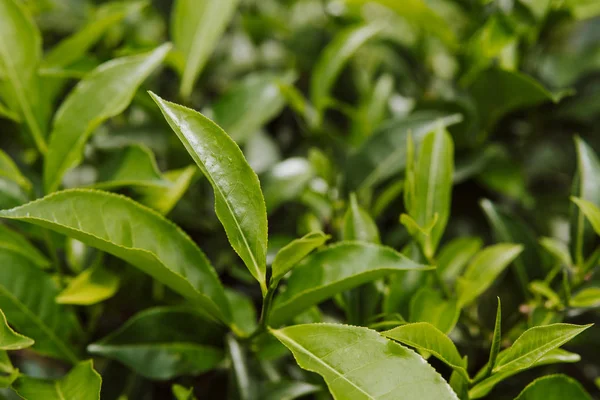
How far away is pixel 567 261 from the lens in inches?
27.9

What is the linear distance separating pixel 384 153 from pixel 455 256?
0.57ft

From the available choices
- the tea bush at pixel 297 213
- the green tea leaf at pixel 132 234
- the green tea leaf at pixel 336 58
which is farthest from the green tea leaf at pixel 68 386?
the green tea leaf at pixel 336 58

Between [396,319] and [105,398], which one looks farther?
[105,398]

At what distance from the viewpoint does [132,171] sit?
679mm

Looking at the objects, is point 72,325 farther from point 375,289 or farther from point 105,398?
point 375,289

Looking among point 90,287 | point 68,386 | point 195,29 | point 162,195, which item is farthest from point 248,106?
point 68,386

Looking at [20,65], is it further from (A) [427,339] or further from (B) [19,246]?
(A) [427,339]

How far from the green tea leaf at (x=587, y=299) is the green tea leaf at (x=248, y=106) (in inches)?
19.4

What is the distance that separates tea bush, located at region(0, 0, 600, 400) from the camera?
0.53 m

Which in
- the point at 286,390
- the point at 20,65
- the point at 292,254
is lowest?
the point at 286,390

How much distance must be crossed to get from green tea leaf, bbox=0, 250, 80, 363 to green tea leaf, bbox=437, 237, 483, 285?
0.48 metres

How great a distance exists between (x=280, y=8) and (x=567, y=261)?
0.80 metres

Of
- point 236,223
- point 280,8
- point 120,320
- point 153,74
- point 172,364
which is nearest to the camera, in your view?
point 236,223

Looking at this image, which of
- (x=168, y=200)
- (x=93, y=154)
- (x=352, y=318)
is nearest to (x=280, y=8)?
(x=93, y=154)
